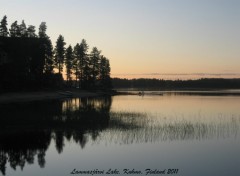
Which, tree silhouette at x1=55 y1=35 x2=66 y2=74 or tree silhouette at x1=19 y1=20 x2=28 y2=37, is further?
tree silhouette at x1=55 y1=35 x2=66 y2=74

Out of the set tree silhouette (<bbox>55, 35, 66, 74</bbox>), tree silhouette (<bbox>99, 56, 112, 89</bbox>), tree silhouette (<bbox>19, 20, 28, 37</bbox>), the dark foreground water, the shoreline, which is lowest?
the dark foreground water

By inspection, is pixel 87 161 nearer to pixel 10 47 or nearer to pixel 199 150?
pixel 199 150

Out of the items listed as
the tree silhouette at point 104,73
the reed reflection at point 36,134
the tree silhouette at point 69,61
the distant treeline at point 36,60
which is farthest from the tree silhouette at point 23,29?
the reed reflection at point 36,134

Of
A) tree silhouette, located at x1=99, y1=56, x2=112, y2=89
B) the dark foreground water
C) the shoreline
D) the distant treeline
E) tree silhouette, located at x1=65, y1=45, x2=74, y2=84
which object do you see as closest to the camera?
the dark foreground water

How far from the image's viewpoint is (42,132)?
28.6 meters

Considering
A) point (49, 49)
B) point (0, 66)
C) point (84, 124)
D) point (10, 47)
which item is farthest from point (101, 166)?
point (49, 49)

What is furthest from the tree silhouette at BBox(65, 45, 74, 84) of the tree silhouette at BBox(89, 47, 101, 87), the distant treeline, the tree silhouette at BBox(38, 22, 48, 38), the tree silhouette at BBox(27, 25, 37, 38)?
the tree silhouette at BBox(27, 25, 37, 38)

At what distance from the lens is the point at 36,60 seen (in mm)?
83125

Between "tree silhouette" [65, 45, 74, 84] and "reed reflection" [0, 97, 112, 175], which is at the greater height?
"tree silhouette" [65, 45, 74, 84]

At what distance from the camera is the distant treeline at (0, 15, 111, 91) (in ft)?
243

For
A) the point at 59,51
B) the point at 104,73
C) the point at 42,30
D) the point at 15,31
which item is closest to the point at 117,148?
the point at 15,31

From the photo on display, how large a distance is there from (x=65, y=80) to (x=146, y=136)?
9869 cm

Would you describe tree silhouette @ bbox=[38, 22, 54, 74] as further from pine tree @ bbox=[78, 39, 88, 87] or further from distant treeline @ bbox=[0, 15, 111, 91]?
pine tree @ bbox=[78, 39, 88, 87]

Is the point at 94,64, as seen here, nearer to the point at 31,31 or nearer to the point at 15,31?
the point at 31,31
